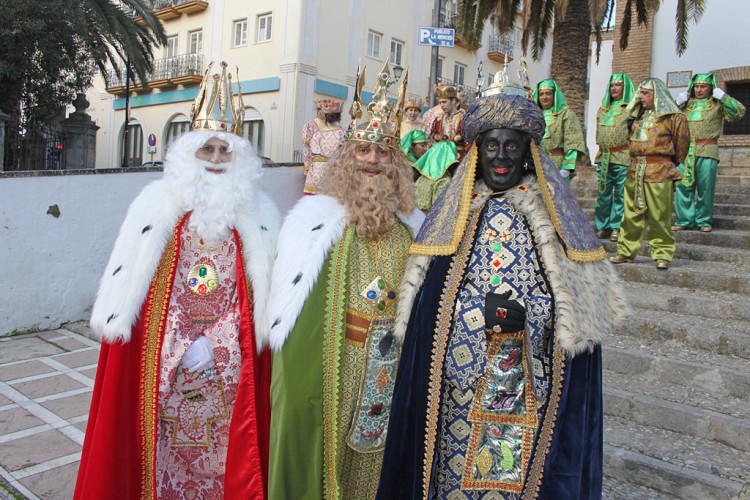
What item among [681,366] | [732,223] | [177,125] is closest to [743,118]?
[732,223]

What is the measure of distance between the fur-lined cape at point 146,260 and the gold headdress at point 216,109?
1.26ft

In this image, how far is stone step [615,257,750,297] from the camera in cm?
580

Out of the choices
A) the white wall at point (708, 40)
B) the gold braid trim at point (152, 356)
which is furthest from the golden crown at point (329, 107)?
the white wall at point (708, 40)

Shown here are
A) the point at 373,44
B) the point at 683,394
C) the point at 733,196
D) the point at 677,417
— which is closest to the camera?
the point at 677,417

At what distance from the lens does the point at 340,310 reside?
2.91 metres

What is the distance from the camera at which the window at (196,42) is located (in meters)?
26.0

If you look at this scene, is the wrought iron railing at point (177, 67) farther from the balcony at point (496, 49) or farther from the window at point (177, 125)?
the balcony at point (496, 49)

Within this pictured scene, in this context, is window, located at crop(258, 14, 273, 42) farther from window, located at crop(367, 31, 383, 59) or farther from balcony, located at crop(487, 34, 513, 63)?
balcony, located at crop(487, 34, 513, 63)

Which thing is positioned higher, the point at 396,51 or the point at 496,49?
the point at 496,49

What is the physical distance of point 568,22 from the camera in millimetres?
10953

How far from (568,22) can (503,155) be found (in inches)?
374

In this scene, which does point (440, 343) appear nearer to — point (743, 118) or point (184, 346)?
point (184, 346)

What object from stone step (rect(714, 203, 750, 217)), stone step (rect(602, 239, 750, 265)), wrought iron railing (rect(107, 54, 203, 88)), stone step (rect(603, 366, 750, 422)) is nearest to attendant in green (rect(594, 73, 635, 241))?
stone step (rect(602, 239, 750, 265))

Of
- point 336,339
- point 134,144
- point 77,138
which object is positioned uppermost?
point 134,144
